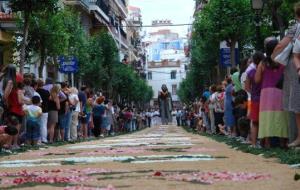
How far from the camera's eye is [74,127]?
2291 centimetres

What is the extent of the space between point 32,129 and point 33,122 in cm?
20

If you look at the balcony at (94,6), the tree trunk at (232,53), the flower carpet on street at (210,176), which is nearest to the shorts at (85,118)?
the tree trunk at (232,53)

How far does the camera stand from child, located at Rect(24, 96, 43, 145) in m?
17.3

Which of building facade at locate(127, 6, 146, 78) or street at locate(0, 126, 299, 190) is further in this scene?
building facade at locate(127, 6, 146, 78)

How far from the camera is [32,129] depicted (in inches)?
687

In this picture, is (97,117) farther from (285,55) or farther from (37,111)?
(285,55)

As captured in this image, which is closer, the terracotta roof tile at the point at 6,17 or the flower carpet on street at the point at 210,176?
the flower carpet on street at the point at 210,176

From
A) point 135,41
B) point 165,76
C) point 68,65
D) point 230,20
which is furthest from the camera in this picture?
point 165,76

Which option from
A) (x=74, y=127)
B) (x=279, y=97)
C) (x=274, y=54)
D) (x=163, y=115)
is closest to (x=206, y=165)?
(x=274, y=54)

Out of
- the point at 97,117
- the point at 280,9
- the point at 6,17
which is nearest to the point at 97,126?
the point at 97,117

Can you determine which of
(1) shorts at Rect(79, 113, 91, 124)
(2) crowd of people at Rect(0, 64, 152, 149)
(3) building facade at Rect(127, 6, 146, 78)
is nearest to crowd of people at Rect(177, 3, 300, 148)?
(2) crowd of people at Rect(0, 64, 152, 149)

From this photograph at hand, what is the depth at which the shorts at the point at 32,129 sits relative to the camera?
17.3 meters

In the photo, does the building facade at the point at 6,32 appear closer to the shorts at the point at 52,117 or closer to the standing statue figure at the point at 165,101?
the standing statue figure at the point at 165,101

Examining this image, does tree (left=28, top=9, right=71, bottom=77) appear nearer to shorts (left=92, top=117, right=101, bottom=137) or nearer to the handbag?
shorts (left=92, top=117, right=101, bottom=137)
